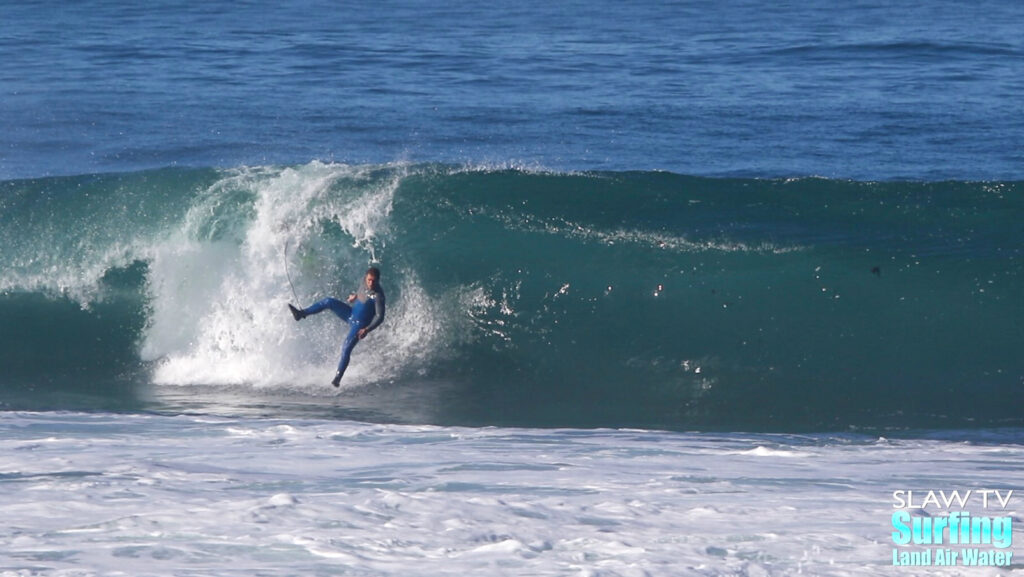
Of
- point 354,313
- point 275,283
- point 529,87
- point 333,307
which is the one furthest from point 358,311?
point 529,87

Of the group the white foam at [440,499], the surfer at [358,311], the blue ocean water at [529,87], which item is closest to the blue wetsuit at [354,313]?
the surfer at [358,311]

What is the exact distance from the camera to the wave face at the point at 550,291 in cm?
1031

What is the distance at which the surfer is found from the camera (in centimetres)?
951

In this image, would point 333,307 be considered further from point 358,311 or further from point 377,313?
point 377,313

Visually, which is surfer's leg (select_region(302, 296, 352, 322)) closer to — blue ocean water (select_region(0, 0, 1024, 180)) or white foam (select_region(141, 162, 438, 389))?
white foam (select_region(141, 162, 438, 389))

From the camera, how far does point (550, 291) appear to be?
11.3 metres

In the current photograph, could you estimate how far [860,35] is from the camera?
25.3 meters

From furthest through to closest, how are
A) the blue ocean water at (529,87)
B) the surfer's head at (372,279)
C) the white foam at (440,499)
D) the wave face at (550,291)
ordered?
1. the blue ocean water at (529,87)
2. the wave face at (550,291)
3. the surfer's head at (372,279)
4. the white foam at (440,499)

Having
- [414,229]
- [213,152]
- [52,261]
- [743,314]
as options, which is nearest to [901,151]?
[743,314]

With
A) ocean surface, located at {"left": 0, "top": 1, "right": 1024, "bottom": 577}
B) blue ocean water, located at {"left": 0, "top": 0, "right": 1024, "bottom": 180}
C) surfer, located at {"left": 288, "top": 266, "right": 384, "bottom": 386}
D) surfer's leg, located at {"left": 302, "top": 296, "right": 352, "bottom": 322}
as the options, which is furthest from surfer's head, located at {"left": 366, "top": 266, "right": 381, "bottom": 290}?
blue ocean water, located at {"left": 0, "top": 0, "right": 1024, "bottom": 180}

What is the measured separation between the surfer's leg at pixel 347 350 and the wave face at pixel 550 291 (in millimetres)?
305

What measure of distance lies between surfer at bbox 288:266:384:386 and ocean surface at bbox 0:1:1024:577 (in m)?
0.47

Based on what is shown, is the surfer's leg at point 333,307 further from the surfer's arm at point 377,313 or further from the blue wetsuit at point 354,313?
the surfer's arm at point 377,313

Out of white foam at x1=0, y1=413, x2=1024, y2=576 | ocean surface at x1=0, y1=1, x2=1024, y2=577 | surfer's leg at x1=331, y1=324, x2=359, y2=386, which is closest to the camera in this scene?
white foam at x1=0, y1=413, x2=1024, y2=576
